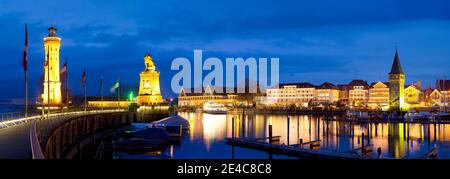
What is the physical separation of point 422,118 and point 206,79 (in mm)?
45544

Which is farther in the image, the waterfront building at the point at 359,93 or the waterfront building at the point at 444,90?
the waterfront building at the point at 359,93

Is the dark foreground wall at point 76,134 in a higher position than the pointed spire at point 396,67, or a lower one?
lower

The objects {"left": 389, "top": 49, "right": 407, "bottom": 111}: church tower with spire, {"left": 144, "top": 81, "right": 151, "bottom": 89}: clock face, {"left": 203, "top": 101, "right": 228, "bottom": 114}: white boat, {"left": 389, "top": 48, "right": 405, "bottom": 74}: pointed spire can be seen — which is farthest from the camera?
{"left": 203, "top": 101, "right": 228, "bottom": 114}: white boat

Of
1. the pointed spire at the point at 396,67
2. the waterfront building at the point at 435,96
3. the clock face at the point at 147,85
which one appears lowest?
the waterfront building at the point at 435,96

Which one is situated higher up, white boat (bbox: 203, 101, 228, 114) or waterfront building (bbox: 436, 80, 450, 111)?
waterfront building (bbox: 436, 80, 450, 111)

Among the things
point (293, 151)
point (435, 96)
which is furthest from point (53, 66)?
point (435, 96)

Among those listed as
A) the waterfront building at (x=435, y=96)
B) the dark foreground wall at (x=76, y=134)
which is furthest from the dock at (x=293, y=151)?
the waterfront building at (x=435, y=96)

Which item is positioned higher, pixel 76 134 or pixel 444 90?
pixel 444 90

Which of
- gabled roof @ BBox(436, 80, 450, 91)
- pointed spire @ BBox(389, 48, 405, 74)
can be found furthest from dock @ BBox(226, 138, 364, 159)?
gabled roof @ BBox(436, 80, 450, 91)

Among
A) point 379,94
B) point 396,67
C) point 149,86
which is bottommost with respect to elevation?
point 379,94

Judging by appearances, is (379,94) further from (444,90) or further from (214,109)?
(214,109)

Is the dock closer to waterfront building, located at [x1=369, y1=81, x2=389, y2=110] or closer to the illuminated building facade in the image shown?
waterfront building, located at [x1=369, y1=81, x2=389, y2=110]

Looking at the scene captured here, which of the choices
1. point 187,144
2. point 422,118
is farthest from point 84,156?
point 422,118

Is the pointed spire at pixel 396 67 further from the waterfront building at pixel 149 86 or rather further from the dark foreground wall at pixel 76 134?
the dark foreground wall at pixel 76 134
